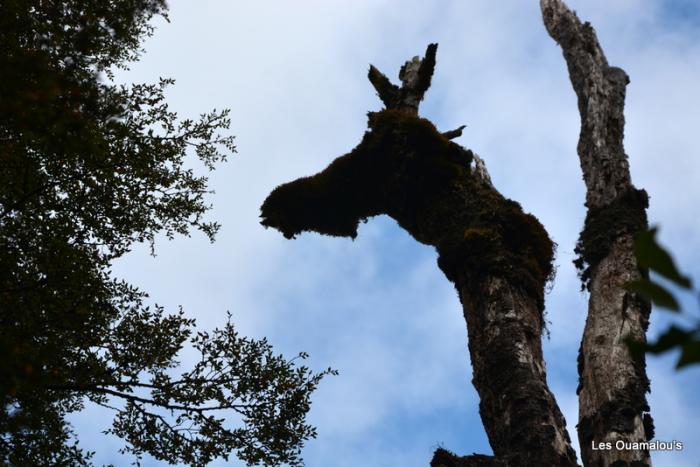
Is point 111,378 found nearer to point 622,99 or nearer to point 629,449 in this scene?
point 629,449

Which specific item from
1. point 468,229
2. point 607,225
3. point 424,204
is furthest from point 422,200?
point 607,225

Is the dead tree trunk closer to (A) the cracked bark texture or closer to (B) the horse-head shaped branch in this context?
(B) the horse-head shaped branch

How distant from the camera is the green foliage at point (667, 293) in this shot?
937 mm

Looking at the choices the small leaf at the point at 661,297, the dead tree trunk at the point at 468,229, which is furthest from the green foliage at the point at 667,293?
the dead tree trunk at the point at 468,229

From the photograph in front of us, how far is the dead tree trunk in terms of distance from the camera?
7242mm

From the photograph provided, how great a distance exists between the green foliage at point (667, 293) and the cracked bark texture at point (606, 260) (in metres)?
4.81

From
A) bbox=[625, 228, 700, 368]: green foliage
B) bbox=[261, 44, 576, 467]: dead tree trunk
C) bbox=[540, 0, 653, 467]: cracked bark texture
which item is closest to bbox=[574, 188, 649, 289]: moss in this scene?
bbox=[540, 0, 653, 467]: cracked bark texture

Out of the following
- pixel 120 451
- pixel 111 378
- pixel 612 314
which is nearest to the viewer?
pixel 612 314

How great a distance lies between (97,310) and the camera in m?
7.43

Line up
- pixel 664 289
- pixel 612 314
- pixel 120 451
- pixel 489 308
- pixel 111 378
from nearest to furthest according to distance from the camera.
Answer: pixel 664 289 → pixel 612 314 → pixel 111 378 → pixel 120 451 → pixel 489 308

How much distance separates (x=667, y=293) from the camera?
0.94 meters

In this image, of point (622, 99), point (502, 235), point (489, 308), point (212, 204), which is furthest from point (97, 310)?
point (622, 99)

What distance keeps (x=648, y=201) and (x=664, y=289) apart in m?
7.41

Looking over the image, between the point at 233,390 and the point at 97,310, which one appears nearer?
the point at 97,310
